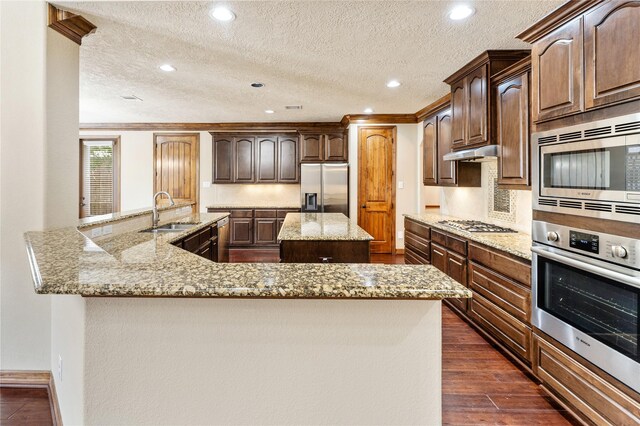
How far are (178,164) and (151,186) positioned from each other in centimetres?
72

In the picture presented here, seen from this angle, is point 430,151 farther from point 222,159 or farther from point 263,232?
point 222,159

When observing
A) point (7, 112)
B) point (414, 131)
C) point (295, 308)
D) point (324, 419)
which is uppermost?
point (414, 131)

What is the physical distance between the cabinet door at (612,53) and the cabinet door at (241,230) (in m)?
5.86

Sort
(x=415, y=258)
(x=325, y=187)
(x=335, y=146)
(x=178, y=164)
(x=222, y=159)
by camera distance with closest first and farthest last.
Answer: (x=415, y=258) → (x=325, y=187) → (x=335, y=146) → (x=222, y=159) → (x=178, y=164)

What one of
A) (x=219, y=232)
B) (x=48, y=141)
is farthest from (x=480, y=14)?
(x=219, y=232)

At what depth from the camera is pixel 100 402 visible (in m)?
1.18

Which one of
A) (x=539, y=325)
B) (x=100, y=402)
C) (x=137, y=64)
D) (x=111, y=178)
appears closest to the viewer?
(x=100, y=402)

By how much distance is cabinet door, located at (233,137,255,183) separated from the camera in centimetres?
709

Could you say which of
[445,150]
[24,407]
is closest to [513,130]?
[445,150]

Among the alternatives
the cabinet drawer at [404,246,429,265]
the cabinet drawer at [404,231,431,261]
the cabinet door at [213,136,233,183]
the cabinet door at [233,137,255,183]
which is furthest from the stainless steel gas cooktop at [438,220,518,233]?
the cabinet door at [213,136,233,183]

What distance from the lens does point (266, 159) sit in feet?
23.4

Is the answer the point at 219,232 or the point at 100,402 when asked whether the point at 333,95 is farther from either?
the point at 100,402

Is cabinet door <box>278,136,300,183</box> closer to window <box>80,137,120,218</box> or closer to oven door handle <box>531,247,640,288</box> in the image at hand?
window <box>80,137,120,218</box>

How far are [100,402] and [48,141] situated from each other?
1813 millimetres
